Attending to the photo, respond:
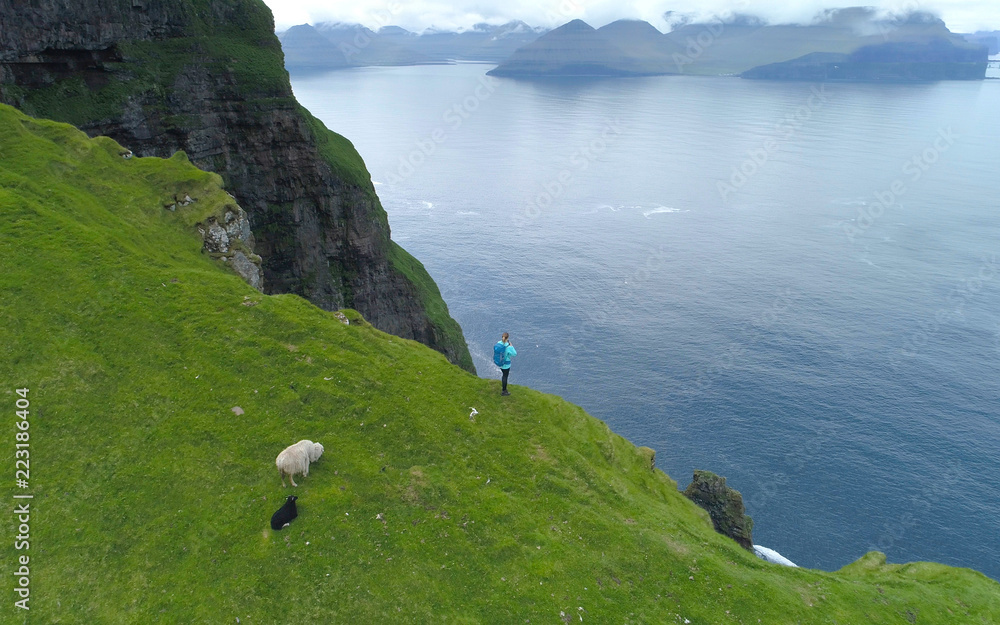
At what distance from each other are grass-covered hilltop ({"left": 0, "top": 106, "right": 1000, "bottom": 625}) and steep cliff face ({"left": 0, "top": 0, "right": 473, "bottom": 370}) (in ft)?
Result: 71.0

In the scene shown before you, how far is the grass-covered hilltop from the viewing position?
70.0ft

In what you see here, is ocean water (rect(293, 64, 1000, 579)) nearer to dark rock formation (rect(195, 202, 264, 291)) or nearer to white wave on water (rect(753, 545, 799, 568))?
white wave on water (rect(753, 545, 799, 568))

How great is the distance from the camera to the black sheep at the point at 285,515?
74.1ft

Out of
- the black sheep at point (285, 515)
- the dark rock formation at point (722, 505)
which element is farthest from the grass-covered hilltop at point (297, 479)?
the dark rock formation at point (722, 505)

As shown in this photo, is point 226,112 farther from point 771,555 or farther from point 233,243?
point 771,555

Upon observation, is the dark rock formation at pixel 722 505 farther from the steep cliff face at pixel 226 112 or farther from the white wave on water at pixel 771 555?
the steep cliff face at pixel 226 112

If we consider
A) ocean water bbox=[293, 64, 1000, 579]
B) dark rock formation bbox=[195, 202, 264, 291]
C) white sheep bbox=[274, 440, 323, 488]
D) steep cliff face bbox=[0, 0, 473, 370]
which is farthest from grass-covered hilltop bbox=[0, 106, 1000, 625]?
ocean water bbox=[293, 64, 1000, 579]

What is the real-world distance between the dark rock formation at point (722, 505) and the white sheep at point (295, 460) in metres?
39.2

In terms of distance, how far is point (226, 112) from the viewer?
64.6 meters

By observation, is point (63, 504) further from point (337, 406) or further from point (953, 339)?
point (953, 339)

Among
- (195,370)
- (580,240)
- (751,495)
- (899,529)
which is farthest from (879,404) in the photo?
(195,370)

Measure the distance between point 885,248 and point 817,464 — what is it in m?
95.2

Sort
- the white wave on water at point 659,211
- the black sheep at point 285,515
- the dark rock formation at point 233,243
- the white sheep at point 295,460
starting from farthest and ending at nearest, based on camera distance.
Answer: the white wave on water at point 659,211 → the dark rock formation at point 233,243 → the white sheep at point 295,460 → the black sheep at point 285,515

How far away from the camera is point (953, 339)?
108625 mm
